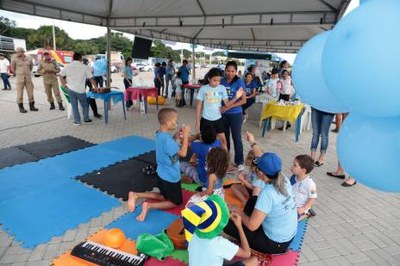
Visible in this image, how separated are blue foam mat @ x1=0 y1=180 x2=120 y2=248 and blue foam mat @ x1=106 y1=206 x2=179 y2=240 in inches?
12.7

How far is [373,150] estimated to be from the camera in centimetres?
138

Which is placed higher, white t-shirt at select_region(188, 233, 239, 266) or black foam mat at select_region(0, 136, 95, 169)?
Answer: white t-shirt at select_region(188, 233, 239, 266)

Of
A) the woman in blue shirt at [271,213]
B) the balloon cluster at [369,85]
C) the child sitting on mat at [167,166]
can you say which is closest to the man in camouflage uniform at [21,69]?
the child sitting on mat at [167,166]

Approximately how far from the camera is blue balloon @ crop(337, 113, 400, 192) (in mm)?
1339

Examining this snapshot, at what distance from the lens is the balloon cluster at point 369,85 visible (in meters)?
1.09

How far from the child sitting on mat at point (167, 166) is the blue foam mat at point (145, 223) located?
2.7 inches

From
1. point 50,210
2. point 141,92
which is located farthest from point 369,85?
point 141,92

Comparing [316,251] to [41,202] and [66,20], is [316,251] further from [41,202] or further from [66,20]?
[66,20]

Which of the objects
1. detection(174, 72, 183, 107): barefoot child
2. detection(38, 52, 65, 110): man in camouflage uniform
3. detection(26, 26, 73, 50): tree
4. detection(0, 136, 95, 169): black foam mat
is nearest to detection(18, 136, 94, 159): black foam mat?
detection(0, 136, 95, 169): black foam mat

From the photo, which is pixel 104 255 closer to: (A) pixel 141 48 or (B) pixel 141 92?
(B) pixel 141 92

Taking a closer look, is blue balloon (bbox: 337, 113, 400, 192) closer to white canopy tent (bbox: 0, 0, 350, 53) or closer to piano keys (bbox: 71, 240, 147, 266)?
piano keys (bbox: 71, 240, 147, 266)

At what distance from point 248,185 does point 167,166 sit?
965 mm

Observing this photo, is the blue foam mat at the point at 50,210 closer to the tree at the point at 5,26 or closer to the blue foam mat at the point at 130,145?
the blue foam mat at the point at 130,145

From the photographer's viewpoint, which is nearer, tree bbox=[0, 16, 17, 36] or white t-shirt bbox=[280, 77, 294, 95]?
white t-shirt bbox=[280, 77, 294, 95]
